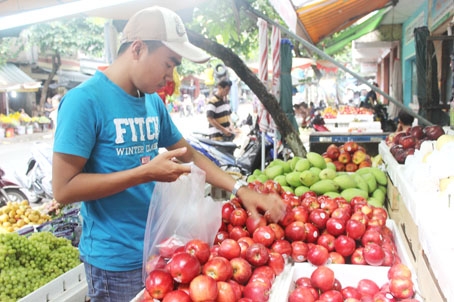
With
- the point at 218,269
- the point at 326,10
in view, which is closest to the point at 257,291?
the point at 218,269

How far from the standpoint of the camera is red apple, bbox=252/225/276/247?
2252 millimetres

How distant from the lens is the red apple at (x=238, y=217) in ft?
8.33

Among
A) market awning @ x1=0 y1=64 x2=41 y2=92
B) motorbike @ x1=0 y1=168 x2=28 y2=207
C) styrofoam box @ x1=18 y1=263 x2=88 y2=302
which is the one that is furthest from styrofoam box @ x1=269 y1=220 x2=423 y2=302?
market awning @ x1=0 y1=64 x2=41 y2=92

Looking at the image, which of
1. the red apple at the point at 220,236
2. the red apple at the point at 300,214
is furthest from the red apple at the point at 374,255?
the red apple at the point at 220,236

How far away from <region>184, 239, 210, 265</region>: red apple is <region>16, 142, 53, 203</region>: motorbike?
240 inches

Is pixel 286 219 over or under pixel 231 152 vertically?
over

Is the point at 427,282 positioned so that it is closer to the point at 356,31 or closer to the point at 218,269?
the point at 218,269

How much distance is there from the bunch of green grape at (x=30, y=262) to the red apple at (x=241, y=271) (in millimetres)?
1675

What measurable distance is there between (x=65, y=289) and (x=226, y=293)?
173 centimetres

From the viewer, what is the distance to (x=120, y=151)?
1924 millimetres

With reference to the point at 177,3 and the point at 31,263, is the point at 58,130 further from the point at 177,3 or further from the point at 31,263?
the point at 177,3

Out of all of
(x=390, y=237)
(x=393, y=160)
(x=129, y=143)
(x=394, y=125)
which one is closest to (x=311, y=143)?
(x=393, y=160)

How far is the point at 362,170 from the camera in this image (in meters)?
4.02

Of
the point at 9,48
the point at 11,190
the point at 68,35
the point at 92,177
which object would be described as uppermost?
the point at 68,35
